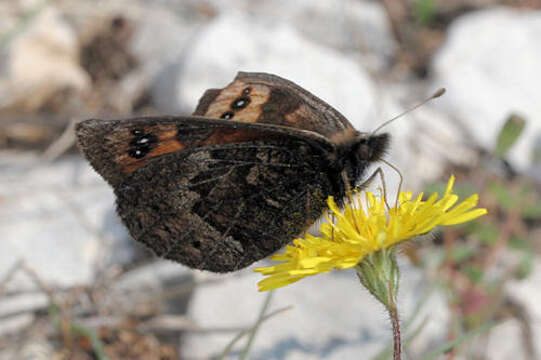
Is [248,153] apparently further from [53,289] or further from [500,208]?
[500,208]

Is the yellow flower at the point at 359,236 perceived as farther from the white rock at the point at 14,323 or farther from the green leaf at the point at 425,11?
the green leaf at the point at 425,11

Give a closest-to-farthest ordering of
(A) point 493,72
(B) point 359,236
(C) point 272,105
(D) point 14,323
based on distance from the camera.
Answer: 1. (B) point 359,236
2. (C) point 272,105
3. (D) point 14,323
4. (A) point 493,72

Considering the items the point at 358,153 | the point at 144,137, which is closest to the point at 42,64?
the point at 144,137

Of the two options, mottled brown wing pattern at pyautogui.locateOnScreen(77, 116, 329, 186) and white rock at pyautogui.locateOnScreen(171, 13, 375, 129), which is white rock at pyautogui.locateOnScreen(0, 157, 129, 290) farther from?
mottled brown wing pattern at pyautogui.locateOnScreen(77, 116, 329, 186)

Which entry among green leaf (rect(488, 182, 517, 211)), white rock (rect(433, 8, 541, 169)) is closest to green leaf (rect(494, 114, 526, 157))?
green leaf (rect(488, 182, 517, 211))

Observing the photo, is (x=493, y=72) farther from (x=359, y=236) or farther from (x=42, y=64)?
(x=359, y=236)

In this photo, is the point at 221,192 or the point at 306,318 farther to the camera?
the point at 306,318
